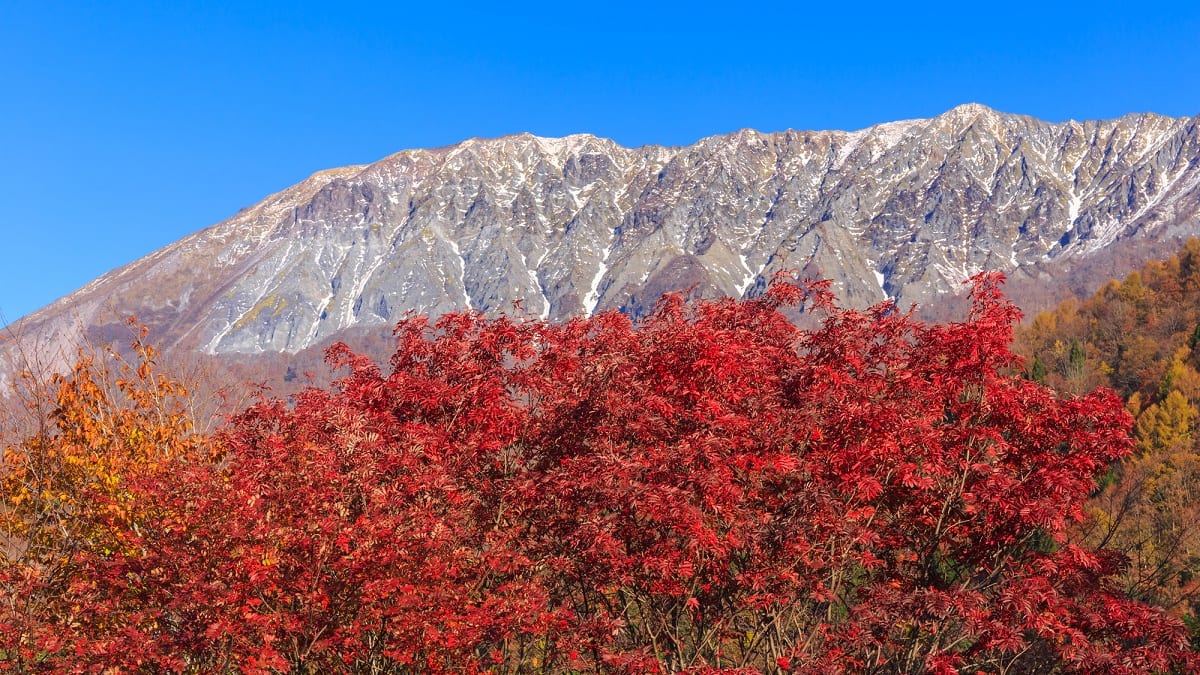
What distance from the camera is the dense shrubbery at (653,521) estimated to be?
8.38 metres

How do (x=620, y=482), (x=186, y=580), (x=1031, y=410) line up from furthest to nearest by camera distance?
(x=1031, y=410) < (x=186, y=580) < (x=620, y=482)

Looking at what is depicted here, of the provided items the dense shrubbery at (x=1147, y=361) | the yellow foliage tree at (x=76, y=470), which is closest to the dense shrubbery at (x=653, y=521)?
the yellow foliage tree at (x=76, y=470)

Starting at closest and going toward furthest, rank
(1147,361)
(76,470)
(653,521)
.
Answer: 1. (653,521)
2. (76,470)
3. (1147,361)

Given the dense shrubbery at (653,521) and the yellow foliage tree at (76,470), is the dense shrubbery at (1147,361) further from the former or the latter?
the yellow foliage tree at (76,470)

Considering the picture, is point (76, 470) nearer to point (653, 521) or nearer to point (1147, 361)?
point (653, 521)

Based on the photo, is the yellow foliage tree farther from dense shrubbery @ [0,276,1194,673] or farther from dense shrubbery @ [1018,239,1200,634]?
dense shrubbery @ [1018,239,1200,634]

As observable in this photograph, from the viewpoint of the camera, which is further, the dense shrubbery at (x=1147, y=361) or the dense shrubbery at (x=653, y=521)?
the dense shrubbery at (x=1147, y=361)

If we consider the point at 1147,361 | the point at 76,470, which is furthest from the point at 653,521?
the point at 1147,361

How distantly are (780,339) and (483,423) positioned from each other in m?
3.58

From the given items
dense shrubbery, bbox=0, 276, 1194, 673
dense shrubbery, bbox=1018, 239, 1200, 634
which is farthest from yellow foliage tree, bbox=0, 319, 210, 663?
dense shrubbery, bbox=1018, 239, 1200, 634

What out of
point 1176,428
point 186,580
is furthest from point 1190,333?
point 186,580

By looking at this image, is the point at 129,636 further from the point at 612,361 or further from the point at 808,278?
the point at 808,278

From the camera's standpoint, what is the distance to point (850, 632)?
345 inches

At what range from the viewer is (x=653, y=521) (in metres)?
8.62
